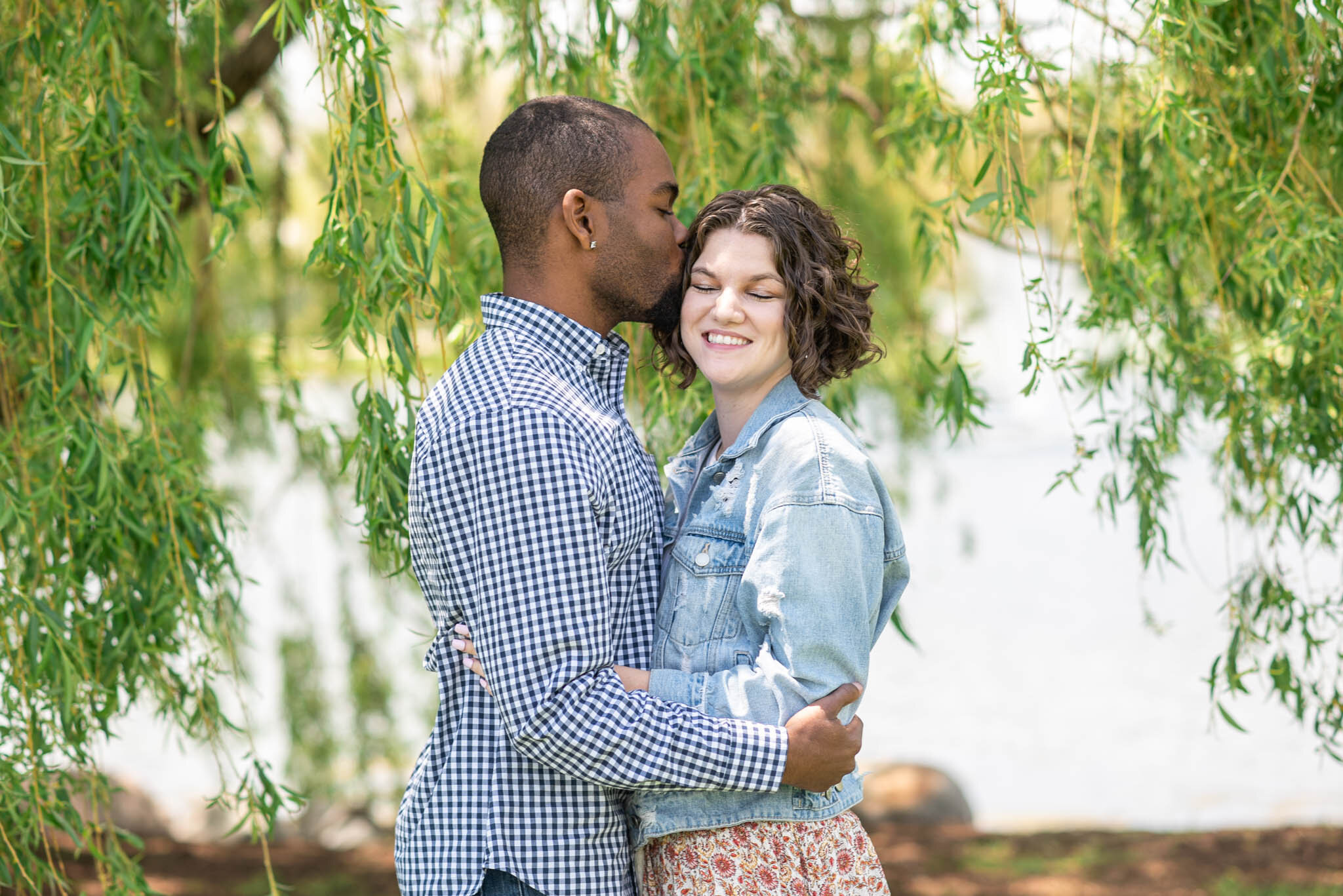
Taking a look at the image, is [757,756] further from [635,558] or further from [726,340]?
[726,340]

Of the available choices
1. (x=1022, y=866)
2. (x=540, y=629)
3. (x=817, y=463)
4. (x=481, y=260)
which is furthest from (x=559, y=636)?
(x=1022, y=866)

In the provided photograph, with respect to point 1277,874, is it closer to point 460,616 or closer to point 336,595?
point 336,595

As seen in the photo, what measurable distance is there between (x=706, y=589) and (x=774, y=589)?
5.0 inches

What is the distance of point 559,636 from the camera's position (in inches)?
59.2

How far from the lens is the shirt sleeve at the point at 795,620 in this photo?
5.11ft

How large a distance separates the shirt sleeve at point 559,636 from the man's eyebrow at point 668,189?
0.39 m

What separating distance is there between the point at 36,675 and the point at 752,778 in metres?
1.32

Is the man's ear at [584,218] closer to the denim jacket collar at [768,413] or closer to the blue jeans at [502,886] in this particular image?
the denim jacket collar at [768,413]

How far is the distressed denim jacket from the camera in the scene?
5.15 ft

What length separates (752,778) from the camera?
5.02 ft

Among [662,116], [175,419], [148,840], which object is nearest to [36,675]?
[175,419]

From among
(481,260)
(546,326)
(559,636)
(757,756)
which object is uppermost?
(481,260)

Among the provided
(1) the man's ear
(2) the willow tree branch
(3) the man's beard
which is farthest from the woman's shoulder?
(2) the willow tree branch

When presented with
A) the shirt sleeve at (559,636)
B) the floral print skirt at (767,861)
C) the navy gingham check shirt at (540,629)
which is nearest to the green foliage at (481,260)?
the navy gingham check shirt at (540,629)
